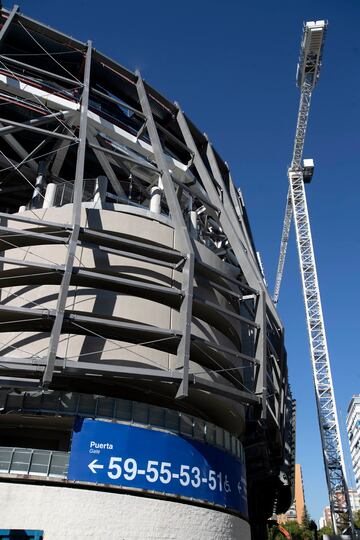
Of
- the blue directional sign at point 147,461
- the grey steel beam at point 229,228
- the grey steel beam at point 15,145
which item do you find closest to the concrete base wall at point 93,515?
the blue directional sign at point 147,461

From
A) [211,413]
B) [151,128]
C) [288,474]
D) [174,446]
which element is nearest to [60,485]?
[174,446]

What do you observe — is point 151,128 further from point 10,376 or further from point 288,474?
point 288,474

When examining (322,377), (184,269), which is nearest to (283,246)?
(322,377)

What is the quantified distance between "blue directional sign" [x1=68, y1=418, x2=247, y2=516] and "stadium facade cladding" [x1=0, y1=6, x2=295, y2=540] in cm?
6

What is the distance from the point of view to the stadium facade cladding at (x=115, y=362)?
63.3 feet

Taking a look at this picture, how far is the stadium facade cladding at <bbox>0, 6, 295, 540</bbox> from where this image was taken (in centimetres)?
1928

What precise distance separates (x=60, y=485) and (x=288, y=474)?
37.3 m

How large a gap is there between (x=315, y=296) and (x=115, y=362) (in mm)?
46175

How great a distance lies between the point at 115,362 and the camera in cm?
2200

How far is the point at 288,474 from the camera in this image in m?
49.9

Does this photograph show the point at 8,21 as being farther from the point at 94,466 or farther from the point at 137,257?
the point at 94,466

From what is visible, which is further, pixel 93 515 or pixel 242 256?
pixel 242 256

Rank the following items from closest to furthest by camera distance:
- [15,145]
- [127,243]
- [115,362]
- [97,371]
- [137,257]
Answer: [97,371] → [115,362] → [137,257] → [127,243] → [15,145]

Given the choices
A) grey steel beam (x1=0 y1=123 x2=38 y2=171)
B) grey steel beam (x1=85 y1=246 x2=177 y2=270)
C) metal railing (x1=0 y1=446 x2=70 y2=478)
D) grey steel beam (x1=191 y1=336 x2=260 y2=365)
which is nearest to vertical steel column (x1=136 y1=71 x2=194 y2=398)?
grey steel beam (x1=85 y1=246 x2=177 y2=270)
